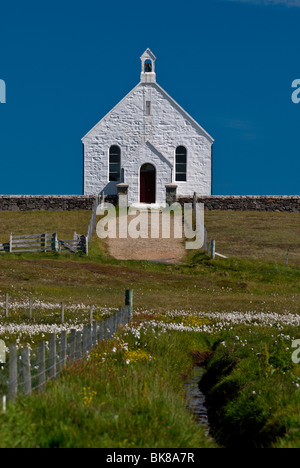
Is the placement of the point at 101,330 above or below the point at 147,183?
below

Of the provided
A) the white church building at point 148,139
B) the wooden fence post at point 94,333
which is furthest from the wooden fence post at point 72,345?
the white church building at point 148,139

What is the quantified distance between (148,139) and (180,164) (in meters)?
3.76

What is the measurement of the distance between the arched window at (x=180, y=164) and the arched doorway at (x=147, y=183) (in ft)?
8.60

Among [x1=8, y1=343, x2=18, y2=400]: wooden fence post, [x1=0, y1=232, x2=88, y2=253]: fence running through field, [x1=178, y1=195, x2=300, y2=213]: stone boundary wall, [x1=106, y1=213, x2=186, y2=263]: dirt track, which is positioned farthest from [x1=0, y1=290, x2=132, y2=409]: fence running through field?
[x1=178, y1=195, x2=300, y2=213]: stone boundary wall

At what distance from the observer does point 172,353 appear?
16.8 meters

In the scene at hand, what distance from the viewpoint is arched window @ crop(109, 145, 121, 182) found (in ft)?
200

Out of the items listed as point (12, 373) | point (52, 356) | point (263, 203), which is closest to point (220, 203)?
point (263, 203)

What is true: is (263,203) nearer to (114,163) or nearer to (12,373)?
(114,163)

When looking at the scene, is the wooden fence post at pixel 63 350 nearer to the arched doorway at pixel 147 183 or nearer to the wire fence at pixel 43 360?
the wire fence at pixel 43 360

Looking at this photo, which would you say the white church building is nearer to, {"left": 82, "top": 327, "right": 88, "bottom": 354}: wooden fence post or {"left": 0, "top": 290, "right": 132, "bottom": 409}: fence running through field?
{"left": 0, "top": 290, "right": 132, "bottom": 409}: fence running through field

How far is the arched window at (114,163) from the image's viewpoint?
6103cm

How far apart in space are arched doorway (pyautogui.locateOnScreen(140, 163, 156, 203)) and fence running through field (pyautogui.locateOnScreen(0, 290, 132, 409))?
42.6 m

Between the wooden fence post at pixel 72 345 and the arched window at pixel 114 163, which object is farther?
the arched window at pixel 114 163
